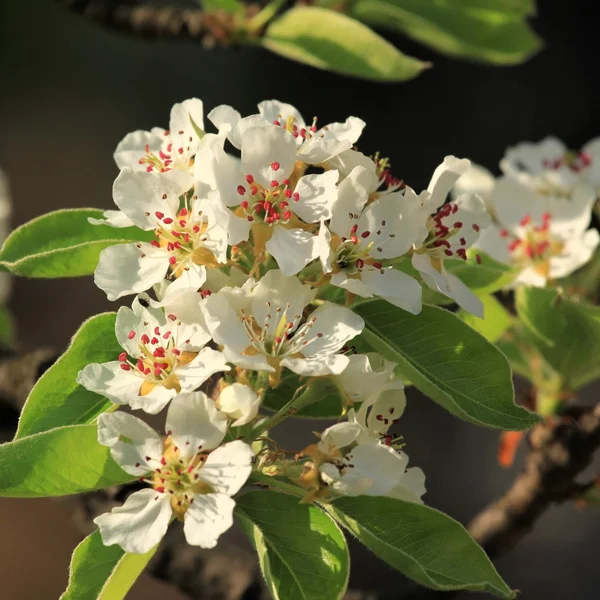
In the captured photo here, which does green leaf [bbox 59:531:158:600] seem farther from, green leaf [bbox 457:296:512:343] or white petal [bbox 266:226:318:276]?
green leaf [bbox 457:296:512:343]

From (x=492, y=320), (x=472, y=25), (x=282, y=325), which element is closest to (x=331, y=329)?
(x=282, y=325)

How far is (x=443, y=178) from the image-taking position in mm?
998

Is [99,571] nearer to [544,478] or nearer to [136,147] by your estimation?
[136,147]

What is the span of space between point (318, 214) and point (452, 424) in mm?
2613

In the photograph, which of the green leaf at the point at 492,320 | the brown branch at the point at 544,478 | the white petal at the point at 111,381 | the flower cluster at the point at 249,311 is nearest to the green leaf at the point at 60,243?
the flower cluster at the point at 249,311

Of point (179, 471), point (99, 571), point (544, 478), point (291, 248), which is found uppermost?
point (291, 248)

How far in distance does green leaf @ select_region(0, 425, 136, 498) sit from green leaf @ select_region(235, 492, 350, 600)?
0.17 meters

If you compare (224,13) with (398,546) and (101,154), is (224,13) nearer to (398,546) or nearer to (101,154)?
(398,546)

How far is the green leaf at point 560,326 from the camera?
1.30 meters

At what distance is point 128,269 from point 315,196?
0.22 metres

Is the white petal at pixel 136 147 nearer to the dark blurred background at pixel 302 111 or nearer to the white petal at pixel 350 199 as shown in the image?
the white petal at pixel 350 199

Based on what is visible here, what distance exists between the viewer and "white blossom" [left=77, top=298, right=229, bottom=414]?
35.0 inches

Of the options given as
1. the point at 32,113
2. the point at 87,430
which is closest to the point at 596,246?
the point at 87,430

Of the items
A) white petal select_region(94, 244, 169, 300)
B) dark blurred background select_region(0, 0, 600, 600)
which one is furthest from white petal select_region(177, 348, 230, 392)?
dark blurred background select_region(0, 0, 600, 600)
